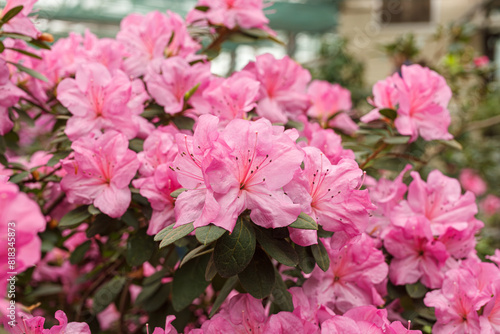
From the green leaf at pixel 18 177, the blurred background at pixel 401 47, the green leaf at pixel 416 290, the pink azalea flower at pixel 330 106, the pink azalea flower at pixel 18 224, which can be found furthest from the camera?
the blurred background at pixel 401 47

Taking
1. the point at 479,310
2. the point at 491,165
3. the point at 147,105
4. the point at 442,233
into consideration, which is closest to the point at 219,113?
the point at 147,105

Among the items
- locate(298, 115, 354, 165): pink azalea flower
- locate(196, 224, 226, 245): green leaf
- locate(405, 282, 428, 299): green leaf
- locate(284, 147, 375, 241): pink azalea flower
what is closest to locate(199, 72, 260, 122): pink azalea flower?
locate(298, 115, 354, 165): pink azalea flower

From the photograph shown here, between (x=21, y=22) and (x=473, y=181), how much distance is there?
4522mm

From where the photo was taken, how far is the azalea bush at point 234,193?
0.73m

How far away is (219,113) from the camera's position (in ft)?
3.57

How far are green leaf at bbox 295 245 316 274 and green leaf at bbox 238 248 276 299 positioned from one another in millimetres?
56

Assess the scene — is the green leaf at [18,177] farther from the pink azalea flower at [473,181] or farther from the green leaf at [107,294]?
the pink azalea flower at [473,181]

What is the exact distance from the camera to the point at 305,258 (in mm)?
840

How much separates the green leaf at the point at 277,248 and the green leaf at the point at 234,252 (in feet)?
0.12

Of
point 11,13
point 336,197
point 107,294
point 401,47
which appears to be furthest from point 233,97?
point 401,47

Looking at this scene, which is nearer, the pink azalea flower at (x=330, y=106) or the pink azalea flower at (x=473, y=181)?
the pink azalea flower at (x=330, y=106)

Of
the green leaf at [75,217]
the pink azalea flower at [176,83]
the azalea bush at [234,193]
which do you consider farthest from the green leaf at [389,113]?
the green leaf at [75,217]

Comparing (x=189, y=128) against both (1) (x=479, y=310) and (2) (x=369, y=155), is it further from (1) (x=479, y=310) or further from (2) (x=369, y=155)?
(1) (x=479, y=310)

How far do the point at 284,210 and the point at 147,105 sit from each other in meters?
0.62
